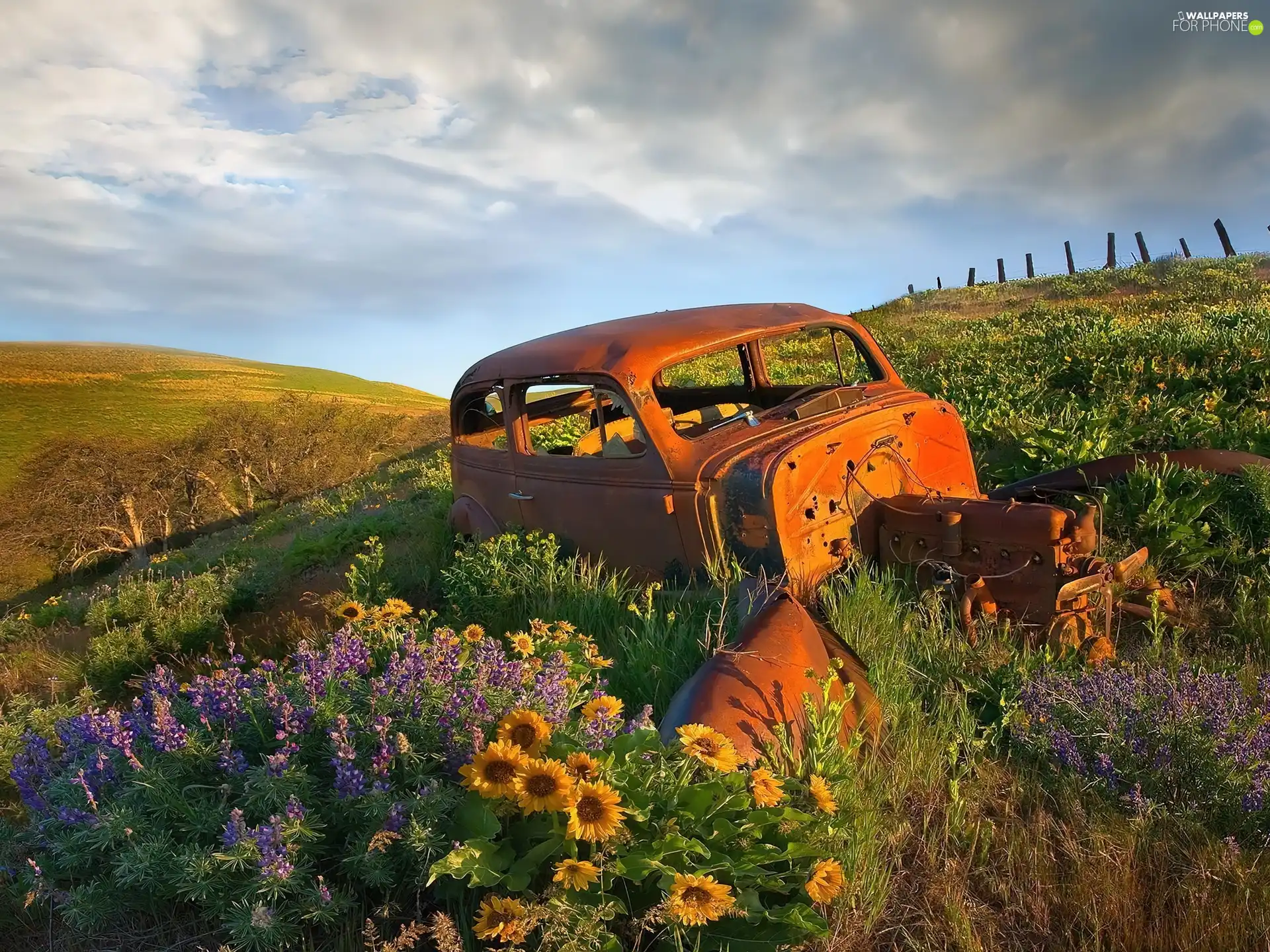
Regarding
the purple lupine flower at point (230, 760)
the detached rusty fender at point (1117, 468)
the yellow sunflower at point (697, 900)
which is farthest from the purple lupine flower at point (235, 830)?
the detached rusty fender at point (1117, 468)

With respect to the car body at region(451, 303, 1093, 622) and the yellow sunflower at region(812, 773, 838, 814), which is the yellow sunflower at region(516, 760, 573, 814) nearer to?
the yellow sunflower at region(812, 773, 838, 814)

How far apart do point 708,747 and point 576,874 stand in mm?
450

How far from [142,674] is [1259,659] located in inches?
286

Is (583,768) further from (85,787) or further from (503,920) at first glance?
(85,787)

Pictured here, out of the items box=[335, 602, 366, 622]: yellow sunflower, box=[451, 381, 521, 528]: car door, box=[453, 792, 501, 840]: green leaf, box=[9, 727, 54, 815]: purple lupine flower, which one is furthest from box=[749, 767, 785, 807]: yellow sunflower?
box=[451, 381, 521, 528]: car door

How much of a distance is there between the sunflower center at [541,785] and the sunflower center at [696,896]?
354 millimetres

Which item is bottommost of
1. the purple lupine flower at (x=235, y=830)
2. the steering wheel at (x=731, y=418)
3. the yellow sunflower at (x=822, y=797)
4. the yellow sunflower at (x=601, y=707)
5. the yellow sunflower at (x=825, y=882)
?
the yellow sunflower at (x=825, y=882)

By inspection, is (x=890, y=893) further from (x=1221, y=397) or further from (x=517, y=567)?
(x=1221, y=397)

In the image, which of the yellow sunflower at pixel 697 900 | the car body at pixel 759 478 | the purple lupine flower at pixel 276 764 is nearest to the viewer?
the yellow sunflower at pixel 697 900

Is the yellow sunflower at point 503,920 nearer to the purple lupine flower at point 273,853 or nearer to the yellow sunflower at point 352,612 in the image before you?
the purple lupine flower at point 273,853

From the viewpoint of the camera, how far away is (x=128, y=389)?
190 feet

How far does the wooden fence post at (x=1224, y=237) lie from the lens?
33594mm

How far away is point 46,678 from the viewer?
21.2 ft

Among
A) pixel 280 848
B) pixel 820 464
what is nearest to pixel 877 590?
pixel 820 464
